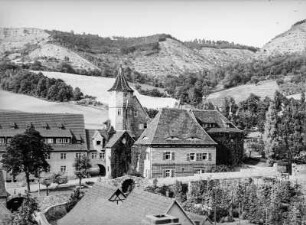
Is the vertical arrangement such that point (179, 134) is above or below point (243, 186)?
above

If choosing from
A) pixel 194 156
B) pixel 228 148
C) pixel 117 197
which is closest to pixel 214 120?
pixel 228 148

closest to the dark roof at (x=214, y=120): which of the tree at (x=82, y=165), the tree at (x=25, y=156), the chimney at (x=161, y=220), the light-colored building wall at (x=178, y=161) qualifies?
the light-colored building wall at (x=178, y=161)

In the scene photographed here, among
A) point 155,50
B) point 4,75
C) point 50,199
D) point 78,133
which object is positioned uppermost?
point 155,50

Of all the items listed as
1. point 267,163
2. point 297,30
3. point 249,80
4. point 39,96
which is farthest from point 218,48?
point 267,163

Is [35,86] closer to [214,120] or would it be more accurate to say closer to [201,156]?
[214,120]

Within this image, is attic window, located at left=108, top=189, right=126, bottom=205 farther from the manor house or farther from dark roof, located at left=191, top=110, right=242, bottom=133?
dark roof, located at left=191, top=110, right=242, bottom=133

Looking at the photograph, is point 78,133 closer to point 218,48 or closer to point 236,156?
point 236,156
